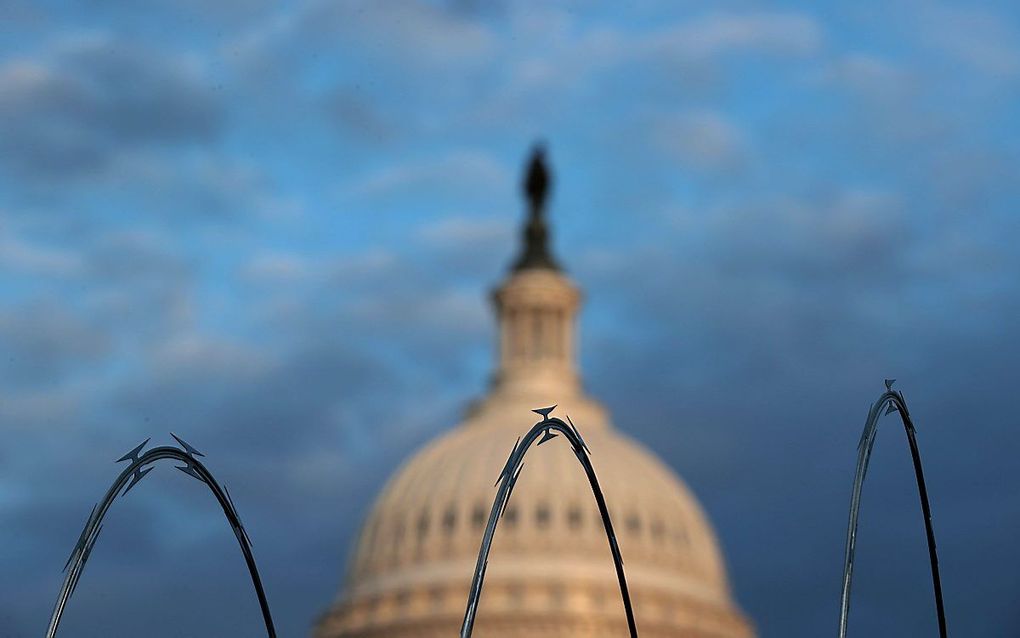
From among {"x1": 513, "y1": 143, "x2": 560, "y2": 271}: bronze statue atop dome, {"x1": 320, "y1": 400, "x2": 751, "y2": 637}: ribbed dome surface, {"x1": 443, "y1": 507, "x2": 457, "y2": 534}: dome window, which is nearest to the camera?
{"x1": 320, "y1": 400, "x2": 751, "y2": 637}: ribbed dome surface

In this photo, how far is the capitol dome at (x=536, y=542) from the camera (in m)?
172

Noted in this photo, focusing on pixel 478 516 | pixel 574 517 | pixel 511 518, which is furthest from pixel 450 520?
pixel 574 517

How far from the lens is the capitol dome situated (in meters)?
172

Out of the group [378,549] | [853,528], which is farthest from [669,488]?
[853,528]

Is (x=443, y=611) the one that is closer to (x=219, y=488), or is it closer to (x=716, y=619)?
(x=716, y=619)

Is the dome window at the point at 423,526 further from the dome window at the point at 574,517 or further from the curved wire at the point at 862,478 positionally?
the curved wire at the point at 862,478

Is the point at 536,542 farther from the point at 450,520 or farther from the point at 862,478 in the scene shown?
the point at 862,478

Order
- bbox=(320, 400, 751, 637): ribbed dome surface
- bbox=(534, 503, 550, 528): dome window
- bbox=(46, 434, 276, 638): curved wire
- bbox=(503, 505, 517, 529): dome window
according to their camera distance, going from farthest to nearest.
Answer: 1. bbox=(534, 503, 550, 528): dome window
2. bbox=(503, 505, 517, 529): dome window
3. bbox=(320, 400, 751, 637): ribbed dome surface
4. bbox=(46, 434, 276, 638): curved wire

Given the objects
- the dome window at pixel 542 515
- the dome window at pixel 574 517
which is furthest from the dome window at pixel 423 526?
the dome window at pixel 574 517

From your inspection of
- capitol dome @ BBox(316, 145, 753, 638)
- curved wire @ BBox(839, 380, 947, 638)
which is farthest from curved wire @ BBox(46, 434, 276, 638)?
capitol dome @ BBox(316, 145, 753, 638)

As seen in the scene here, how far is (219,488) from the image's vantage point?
53.8 meters

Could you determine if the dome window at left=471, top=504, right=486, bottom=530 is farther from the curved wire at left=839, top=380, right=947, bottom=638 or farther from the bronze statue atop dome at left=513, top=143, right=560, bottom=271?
the curved wire at left=839, top=380, right=947, bottom=638

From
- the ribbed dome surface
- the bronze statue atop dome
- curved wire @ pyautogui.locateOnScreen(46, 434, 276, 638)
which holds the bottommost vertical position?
curved wire @ pyautogui.locateOnScreen(46, 434, 276, 638)

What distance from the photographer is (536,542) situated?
176 m
